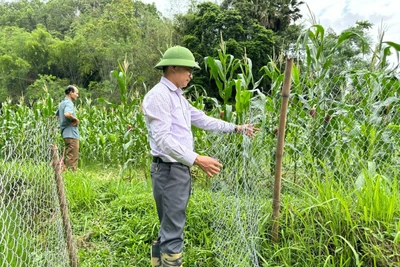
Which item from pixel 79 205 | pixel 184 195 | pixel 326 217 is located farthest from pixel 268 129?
pixel 79 205

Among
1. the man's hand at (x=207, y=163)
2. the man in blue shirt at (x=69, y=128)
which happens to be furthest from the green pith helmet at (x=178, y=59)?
the man in blue shirt at (x=69, y=128)

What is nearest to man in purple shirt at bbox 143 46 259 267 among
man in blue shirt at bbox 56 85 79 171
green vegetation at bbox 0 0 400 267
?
green vegetation at bbox 0 0 400 267

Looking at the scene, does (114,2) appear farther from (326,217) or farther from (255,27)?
(326,217)

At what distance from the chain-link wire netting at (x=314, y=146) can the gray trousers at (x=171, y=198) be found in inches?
24.3

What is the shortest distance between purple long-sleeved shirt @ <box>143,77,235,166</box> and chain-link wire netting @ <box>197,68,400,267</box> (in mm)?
673

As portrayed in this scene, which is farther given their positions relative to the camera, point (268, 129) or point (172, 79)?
point (268, 129)

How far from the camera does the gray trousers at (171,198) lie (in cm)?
196

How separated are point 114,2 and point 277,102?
32.4 m

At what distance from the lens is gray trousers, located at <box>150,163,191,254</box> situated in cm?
196

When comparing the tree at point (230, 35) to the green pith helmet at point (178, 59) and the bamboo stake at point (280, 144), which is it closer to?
the bamboo stake at point (280, 144)

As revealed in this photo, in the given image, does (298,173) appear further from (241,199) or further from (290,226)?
(290,226)

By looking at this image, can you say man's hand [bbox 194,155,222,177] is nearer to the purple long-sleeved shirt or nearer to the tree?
the purple long-sleeved shirt

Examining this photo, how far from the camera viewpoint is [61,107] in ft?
16.2

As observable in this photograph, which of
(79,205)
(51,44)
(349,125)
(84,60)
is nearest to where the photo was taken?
(349,125)
